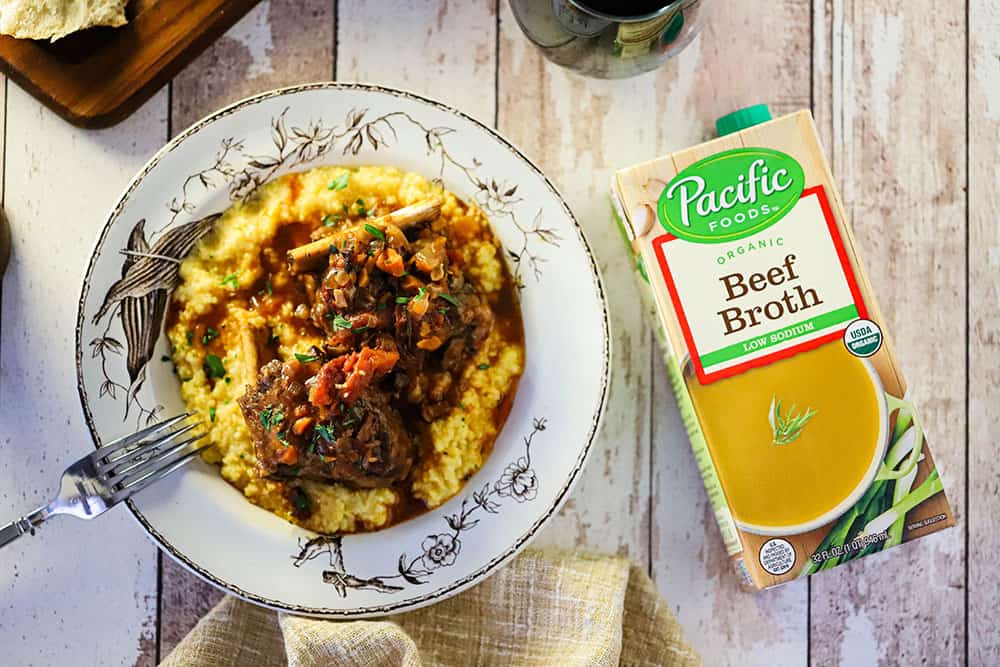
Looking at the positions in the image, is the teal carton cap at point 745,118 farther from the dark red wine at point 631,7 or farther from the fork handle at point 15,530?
the fork handle at point 15,530

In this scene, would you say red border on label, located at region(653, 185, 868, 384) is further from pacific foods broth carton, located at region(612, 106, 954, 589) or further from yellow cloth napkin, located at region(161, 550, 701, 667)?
yellow cloth napkin, located at region(161, 550, 701, 667)

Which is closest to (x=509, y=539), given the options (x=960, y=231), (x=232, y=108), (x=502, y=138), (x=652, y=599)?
(x=652, y=599)

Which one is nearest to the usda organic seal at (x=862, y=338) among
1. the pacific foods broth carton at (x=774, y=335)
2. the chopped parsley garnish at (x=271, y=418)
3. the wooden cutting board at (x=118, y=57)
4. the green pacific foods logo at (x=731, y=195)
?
the pacific foods broth carton at (x=774, y=335)

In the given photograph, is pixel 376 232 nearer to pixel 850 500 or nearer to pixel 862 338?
pixel 862 338

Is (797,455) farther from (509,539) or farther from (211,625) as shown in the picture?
(211,625)

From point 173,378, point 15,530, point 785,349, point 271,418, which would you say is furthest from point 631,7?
point 15,530

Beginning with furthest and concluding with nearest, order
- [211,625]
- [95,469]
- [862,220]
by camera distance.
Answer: [862,220] → [211,625] → [95,469]

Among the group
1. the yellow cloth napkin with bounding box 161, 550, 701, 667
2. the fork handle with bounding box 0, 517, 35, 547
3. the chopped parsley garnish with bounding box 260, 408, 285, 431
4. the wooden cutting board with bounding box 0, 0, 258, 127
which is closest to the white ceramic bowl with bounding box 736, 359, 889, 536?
the yellow cloth napkin with bounding box 161, 550, 701, 667
